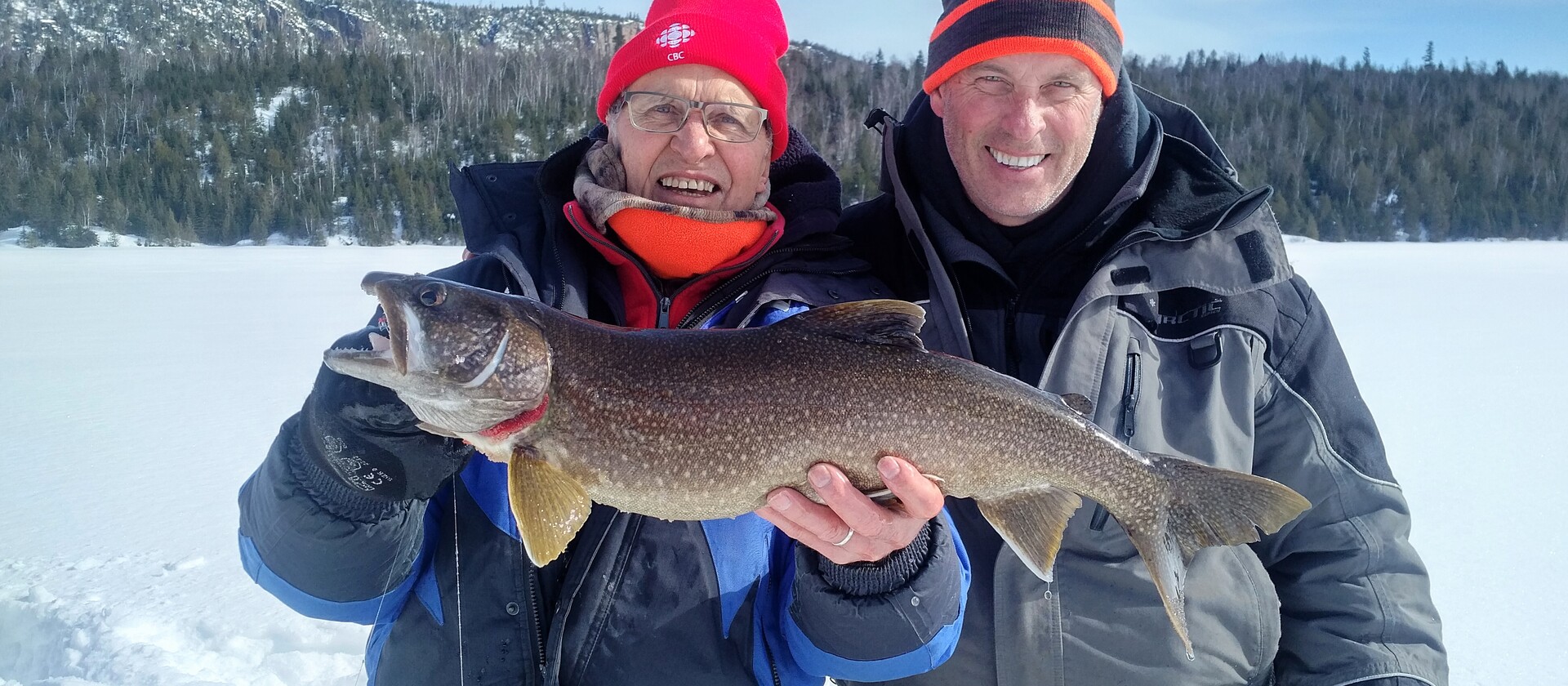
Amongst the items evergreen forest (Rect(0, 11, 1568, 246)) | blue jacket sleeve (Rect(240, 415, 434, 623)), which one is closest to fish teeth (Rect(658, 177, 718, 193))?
blue jacket sleeve (Rect(240, 415, 434, 623))

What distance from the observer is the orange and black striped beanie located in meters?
2.78

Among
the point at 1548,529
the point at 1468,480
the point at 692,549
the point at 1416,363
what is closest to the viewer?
the point at 692,549

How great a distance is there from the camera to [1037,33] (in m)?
2.77

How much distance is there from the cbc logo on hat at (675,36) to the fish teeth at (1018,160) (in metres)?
1.11

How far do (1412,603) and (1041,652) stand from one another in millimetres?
1188

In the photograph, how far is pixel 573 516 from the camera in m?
2.01

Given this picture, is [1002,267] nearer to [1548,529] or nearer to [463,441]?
[463,441]

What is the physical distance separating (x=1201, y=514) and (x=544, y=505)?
177cm

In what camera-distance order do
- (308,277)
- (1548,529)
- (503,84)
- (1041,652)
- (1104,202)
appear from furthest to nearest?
(503,84)
(308,277)
(1548,529)
(1104,202)
(1041,652)

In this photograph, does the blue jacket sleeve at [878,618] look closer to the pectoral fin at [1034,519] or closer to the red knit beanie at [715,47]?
the pectoral fin at [1034,519]

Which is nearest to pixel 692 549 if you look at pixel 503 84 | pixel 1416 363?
pixel 1416 363

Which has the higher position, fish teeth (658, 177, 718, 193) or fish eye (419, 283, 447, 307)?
fish teeth (658, 177, 718, 193)

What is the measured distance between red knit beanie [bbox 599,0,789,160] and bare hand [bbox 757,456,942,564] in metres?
1.29

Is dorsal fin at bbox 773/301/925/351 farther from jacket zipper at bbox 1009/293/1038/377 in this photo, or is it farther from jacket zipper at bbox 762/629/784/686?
jacket zipper at bbox 762/629/784/686
